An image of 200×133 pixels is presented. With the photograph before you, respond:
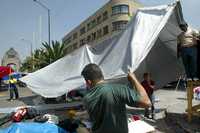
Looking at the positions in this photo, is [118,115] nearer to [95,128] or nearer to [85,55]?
[95,128]

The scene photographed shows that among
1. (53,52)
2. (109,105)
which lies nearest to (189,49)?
(109,105)

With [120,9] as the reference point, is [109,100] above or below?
below

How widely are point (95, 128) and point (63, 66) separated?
27.7 feet

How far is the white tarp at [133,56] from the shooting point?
9578 millimetres

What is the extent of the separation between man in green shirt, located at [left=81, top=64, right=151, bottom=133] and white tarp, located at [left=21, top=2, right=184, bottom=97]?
18.1ft

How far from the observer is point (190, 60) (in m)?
8.88

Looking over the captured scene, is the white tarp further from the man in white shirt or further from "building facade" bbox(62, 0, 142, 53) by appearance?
"building facade" bbox(62, 0, 142, 53)

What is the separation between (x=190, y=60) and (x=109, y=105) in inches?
229

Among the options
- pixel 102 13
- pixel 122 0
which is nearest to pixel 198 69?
pixel 122 0

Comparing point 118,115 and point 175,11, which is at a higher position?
point 175,11

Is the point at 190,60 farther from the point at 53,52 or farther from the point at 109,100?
the point at 53,52

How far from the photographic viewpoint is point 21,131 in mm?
5758

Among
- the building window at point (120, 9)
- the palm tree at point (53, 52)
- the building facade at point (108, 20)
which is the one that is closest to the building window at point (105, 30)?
the building facade at point (108, 20)

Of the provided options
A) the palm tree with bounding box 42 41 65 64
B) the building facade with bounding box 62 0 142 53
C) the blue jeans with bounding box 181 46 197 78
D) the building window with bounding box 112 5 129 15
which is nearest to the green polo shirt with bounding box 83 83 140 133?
the blue jeans with bounding box 181 46 197 78
